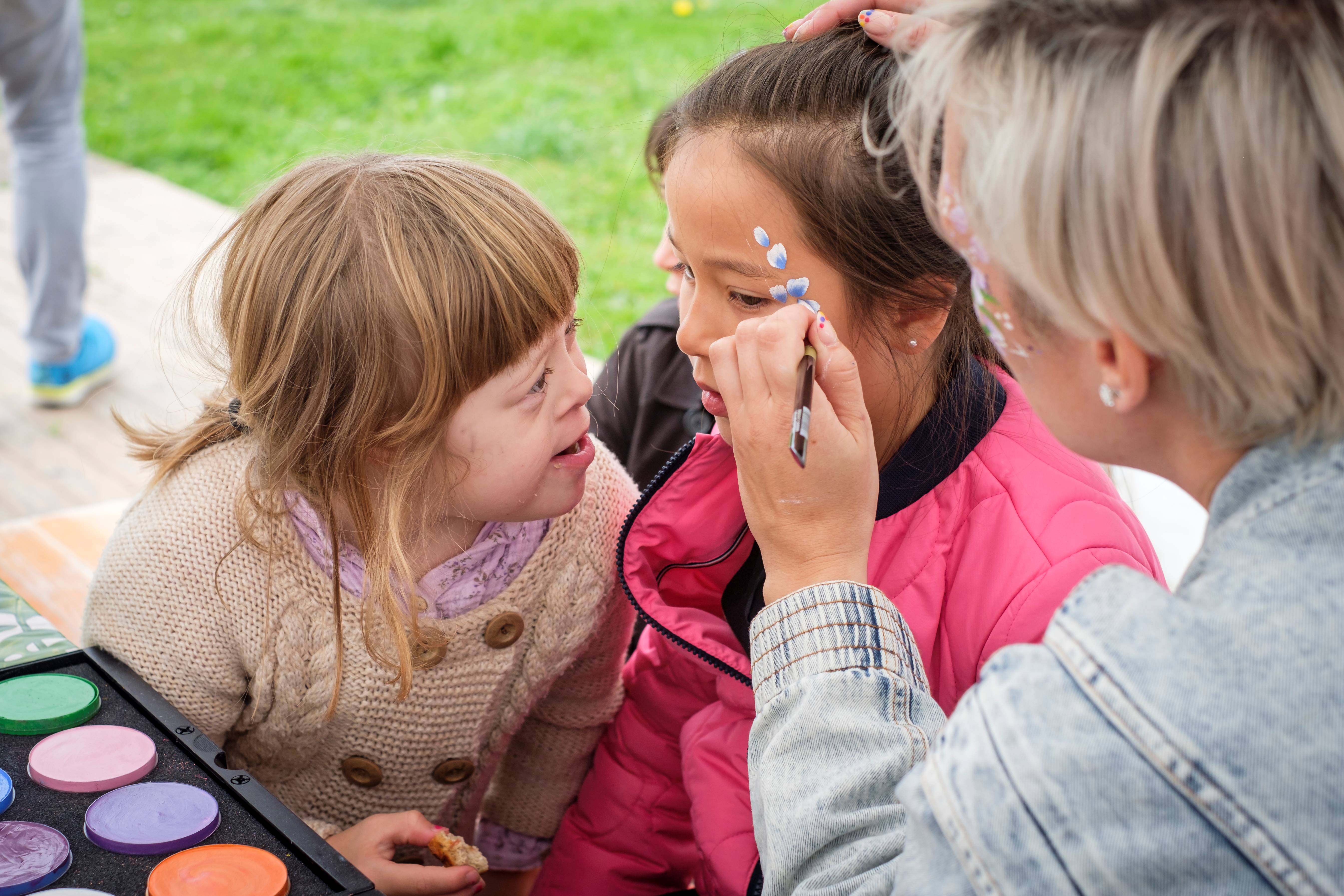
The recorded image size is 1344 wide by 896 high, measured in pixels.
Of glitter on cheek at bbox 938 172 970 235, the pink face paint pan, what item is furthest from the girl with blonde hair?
glitter on cheek at bbox 938 172 970 235

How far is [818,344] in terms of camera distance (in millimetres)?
1168

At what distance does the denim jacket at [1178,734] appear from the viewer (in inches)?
26.3

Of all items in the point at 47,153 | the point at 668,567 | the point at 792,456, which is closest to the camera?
the point at 792,456

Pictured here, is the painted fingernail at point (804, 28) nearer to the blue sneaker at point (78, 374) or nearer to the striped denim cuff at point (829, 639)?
the striped denim cuff at point (829, 639)

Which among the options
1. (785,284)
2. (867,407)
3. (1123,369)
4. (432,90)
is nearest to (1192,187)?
(1123,369)

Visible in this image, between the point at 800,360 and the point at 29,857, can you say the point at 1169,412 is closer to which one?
the point at 800,360

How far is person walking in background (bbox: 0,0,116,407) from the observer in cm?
327

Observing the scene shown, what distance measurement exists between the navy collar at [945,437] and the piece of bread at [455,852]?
418 millimetres

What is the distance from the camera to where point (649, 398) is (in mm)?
1992

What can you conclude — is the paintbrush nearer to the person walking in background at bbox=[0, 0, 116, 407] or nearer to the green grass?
the person walking in background at bbox=[0, 0, 116, 407]

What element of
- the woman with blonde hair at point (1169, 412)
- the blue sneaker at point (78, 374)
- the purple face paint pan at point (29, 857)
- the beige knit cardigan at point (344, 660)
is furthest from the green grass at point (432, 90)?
the woman with blonde hair at point (1169, 412)

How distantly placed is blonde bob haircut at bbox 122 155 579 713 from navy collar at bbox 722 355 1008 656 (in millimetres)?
440

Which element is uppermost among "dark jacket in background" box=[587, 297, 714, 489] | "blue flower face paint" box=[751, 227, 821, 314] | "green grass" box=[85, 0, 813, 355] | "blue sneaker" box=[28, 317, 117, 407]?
"blue flower face paint" box=[751, 227, 821, 314]

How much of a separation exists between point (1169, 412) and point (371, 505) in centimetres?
94
